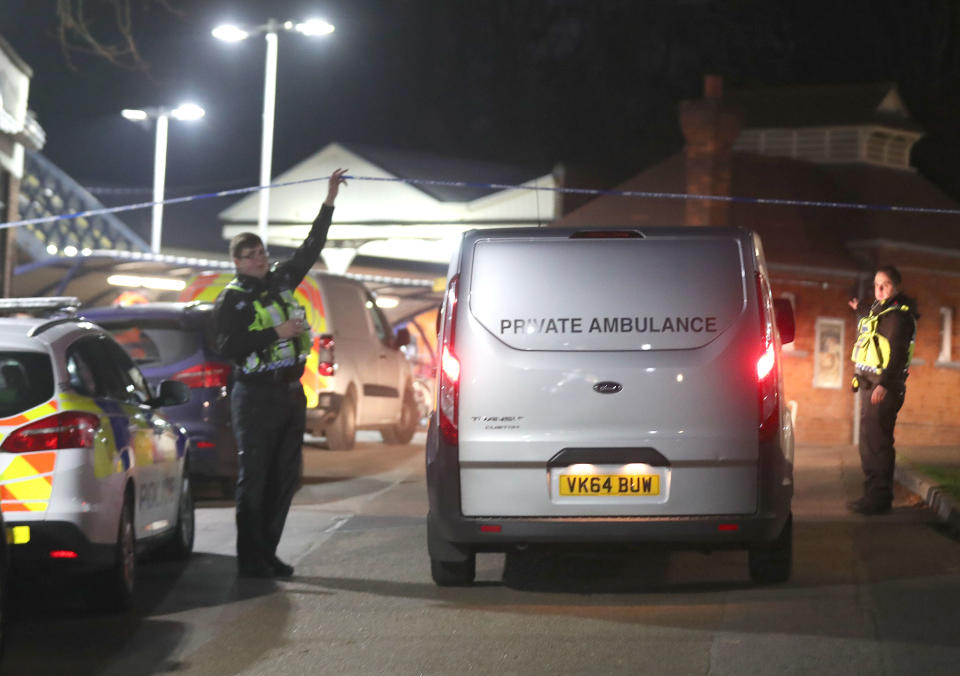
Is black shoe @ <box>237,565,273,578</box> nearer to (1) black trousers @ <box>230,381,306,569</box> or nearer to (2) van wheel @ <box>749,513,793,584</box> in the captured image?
(1) black trousers @ <box>230,381,306,569</box>

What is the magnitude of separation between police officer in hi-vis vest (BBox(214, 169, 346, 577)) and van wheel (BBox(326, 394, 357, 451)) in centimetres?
857

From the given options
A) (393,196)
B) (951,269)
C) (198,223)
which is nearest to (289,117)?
(198,223)

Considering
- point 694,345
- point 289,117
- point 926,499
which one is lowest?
point 926,499

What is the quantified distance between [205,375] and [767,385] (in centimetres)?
632

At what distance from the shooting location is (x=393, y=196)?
5388 centimetres

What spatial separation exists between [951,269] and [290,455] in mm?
33415

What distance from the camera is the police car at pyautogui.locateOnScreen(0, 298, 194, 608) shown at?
7.87m

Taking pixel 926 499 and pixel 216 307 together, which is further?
pixel 926 499

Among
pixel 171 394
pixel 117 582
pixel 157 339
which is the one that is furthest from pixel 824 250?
pixel 117 582

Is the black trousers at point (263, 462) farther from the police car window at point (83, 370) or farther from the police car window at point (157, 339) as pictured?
the police car window at point (157, 339)

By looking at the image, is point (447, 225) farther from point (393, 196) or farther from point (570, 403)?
point (570, 403)

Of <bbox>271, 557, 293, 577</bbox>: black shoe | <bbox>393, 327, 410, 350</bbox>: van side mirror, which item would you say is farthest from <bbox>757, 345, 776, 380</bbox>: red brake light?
<bbox>393, 327, 410, 350</bbox>: van side mirror

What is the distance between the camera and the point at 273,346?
9.69m

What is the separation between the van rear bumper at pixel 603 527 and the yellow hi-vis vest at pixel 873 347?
4.30m
